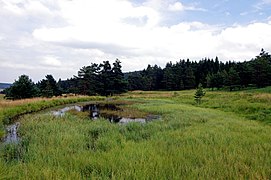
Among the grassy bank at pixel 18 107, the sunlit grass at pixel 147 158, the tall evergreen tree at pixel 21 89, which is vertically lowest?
the sunlit grass at pixel 147 158

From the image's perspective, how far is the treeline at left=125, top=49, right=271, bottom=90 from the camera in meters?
62.6

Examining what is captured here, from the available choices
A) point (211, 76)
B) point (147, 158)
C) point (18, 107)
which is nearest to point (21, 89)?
point (18, 107)

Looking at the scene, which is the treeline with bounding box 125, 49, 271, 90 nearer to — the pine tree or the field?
the pine tree

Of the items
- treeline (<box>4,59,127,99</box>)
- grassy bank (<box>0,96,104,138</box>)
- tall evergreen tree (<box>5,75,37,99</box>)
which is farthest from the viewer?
treeline (<box>4,59,127,99</box>)

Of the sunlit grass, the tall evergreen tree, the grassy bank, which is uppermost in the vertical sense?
the tall evergreen tree

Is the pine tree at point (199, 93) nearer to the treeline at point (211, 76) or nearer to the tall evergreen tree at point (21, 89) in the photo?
the tall evergreen tree at point (21, 89)

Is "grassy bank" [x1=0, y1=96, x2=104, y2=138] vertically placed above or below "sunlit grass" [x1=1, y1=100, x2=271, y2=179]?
above

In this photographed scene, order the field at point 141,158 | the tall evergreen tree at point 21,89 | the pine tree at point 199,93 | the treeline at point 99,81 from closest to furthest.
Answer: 1. the field at point 141,158
2. the pine tree at point 199,93
3. the tall evergreen tree at point 21,89
4. the treeline at point 99,81

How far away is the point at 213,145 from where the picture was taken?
842 centimetres

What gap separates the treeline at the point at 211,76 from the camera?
62594 mm

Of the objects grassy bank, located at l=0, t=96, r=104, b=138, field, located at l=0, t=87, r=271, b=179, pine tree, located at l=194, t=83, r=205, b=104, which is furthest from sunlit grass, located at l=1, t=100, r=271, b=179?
pine tree, located at l=194, t=83, r=205, b=104

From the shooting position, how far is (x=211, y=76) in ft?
253

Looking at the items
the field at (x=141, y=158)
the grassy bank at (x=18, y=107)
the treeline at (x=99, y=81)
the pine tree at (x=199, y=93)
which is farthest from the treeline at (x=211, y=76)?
the field at (x=141, y=158)

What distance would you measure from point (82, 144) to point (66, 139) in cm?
100
